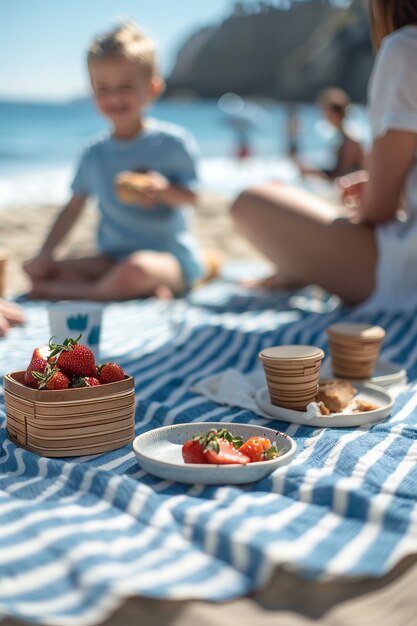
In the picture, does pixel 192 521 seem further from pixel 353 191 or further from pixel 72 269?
pixel 72 269

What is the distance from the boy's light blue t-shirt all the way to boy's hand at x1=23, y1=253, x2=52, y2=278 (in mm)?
349

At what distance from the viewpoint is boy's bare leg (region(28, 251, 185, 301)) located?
3.35 m

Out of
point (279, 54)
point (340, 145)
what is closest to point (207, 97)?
point (279, 54)

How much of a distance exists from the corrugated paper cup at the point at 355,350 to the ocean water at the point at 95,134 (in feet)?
11.9

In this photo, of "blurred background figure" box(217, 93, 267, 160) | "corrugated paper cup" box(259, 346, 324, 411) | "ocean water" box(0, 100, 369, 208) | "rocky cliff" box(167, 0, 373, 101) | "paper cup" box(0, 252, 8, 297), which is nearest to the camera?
"corrugated paper cup" box(259, 346, 324, 411)

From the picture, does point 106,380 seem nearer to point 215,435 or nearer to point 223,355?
point 215,435

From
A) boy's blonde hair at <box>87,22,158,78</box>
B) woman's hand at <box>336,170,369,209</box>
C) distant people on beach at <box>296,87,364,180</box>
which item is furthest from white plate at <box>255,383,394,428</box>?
distant people on beach at <box>296,87,364,180</box>

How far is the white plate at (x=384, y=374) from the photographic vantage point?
2.10m

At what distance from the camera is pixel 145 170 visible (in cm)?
354

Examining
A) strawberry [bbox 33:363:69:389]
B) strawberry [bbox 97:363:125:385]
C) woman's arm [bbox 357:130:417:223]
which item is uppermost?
woman's arm [bbox 357:130:417:223]

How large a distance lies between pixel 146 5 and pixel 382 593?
44.3 m

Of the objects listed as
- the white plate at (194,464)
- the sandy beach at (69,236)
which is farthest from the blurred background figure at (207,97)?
the white plate at (194,464)

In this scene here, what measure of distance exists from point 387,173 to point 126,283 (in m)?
1.24

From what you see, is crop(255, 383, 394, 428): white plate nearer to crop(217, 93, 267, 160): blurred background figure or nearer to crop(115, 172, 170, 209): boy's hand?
crop(115, 172, 170, 209): boy's hand
